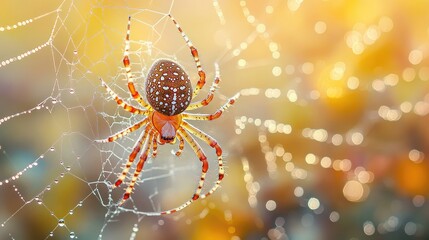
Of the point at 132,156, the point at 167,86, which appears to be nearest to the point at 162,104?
the point at 167,86

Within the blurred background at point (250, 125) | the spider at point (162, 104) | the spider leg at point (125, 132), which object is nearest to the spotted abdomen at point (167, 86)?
the spider at point (162, 104)

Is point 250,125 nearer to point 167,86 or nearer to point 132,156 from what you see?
point 132,156

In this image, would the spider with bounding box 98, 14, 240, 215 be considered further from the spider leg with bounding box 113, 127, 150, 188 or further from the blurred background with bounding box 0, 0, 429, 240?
the blurred background with bounding box 0, 0, 429, 240

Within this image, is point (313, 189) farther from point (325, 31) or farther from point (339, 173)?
point (325, 31)

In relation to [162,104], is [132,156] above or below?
below

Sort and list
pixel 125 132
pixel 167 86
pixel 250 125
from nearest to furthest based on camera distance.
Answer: pixel 167 86, pixel 125 132, pixel 250 125

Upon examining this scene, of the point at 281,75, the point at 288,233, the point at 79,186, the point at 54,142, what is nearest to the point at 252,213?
the point at 288,233
